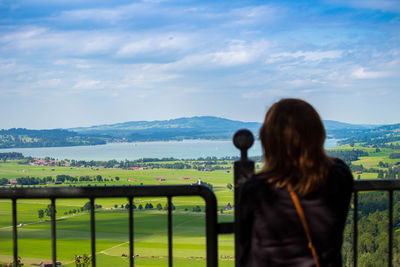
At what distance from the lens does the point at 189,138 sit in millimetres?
60688

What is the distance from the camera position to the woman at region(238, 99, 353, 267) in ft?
5.60

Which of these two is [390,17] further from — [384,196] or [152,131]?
[384,196]

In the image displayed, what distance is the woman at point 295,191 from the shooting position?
171cm

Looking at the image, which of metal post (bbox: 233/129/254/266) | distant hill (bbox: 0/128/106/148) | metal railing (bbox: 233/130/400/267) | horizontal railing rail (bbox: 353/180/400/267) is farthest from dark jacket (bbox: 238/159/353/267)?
distant hill (bbox: 0/128/106/148)

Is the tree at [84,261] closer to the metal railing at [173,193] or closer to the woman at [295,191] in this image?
the metal railing at [173,193]

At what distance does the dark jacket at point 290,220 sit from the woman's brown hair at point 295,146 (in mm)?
53

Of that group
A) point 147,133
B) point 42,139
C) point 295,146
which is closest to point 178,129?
point 147,133

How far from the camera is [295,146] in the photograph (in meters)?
1.75

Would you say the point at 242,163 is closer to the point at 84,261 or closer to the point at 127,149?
the point at 84,261

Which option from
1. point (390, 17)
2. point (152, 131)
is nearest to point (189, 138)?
point (152, 131)

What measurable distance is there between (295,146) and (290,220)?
33 cm

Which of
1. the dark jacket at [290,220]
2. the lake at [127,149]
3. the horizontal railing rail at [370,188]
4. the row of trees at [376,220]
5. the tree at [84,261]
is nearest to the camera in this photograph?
the dark jacket at [290,220]

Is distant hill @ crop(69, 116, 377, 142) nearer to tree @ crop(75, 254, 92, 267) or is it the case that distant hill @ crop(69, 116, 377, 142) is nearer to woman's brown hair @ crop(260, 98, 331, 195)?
tree @ crop(75, 254, 92, 267)

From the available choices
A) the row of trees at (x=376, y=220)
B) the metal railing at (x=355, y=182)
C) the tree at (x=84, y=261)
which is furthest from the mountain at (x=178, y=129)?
the metal railing at (x=355, y=182)
